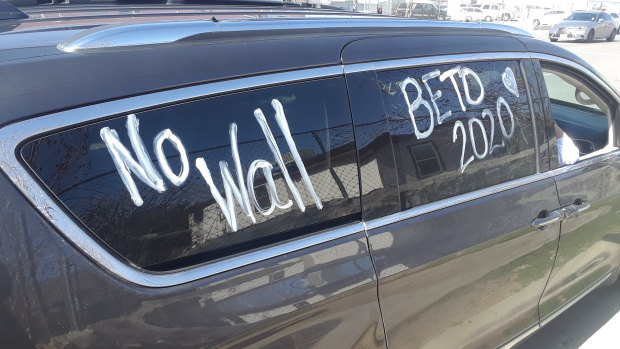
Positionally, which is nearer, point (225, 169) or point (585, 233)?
point (225, 169)

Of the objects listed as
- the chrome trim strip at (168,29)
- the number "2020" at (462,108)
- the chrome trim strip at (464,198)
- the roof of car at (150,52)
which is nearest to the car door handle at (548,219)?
the chrome trim strip at (464,198)

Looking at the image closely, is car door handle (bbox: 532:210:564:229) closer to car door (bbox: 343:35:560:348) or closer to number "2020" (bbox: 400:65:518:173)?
car door (bbox: 343:35:560:348)

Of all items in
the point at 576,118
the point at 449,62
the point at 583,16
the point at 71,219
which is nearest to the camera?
the point at 71,219

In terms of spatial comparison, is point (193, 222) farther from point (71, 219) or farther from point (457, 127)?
point (457, 127)

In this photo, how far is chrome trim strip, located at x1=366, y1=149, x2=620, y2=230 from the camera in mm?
1668

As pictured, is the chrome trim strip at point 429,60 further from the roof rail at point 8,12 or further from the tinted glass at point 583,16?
the tinted glass at point 583,16

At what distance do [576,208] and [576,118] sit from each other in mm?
1269

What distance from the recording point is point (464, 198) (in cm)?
192

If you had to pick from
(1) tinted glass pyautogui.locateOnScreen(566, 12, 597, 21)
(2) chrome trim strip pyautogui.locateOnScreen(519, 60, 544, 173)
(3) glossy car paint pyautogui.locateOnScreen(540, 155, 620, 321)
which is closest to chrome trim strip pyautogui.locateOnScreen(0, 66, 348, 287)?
(2) chrome trim strip pyautogui.locateOnScreen(519, 60, 544, 173)

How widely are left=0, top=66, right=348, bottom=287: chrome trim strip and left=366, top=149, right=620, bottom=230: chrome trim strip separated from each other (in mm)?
314

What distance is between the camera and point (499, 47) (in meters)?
2.16

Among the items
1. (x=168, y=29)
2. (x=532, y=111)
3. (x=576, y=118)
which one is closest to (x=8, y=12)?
(x=168, y=29)

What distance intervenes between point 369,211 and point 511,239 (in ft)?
2.62

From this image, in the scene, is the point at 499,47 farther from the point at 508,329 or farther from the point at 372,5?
the point at 372,5
